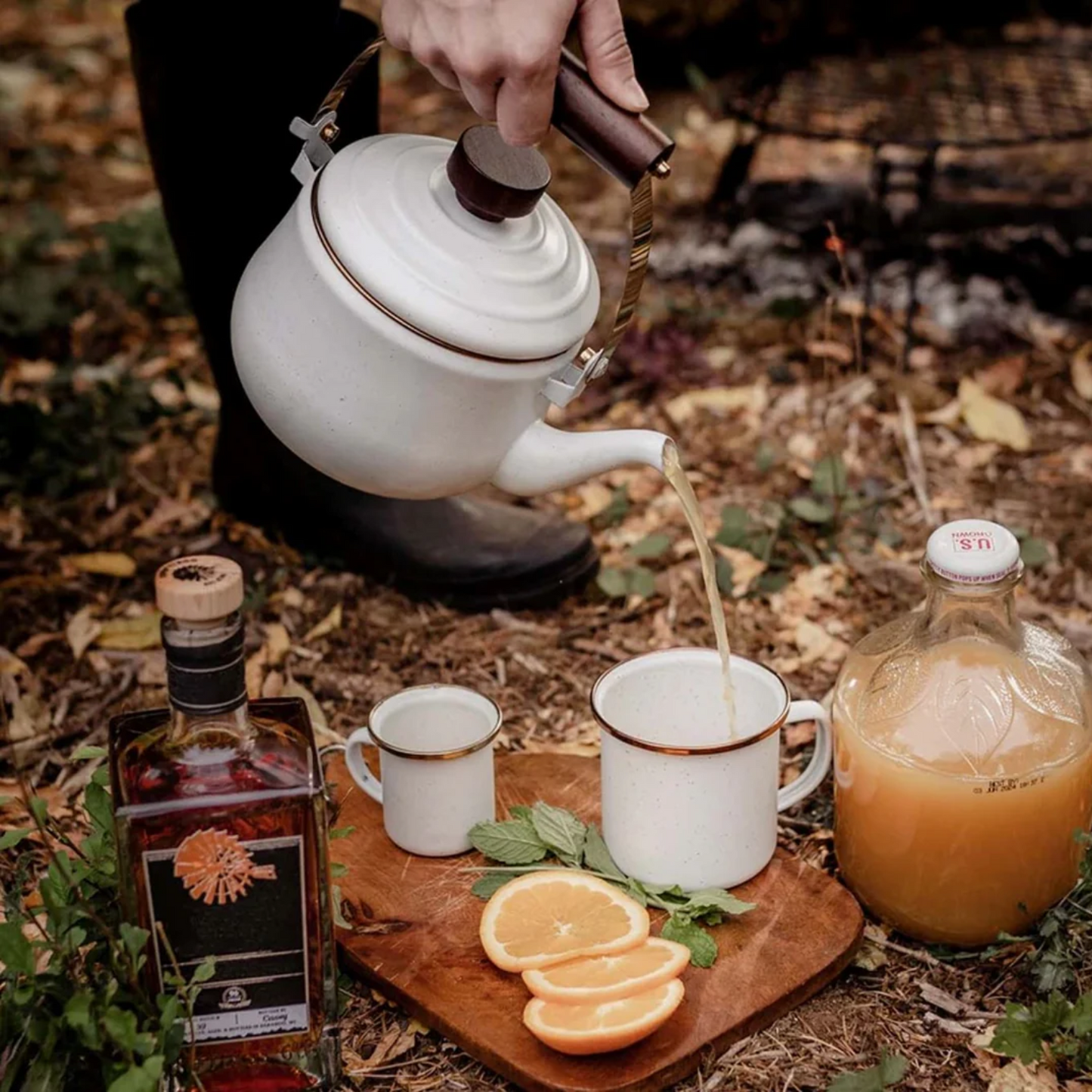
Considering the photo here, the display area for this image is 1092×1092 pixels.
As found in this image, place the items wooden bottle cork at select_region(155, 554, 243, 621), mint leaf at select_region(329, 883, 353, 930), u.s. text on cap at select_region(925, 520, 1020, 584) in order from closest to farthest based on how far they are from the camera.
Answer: wooden bottle cork at select_region(155, 554, 243, 621), u.s. text on cap at select_region(925, 520, 1020, 584), mint leaf at select_region(329, 883, 353, 930)

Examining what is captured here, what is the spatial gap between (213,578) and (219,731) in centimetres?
16

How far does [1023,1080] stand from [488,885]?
0.57 m

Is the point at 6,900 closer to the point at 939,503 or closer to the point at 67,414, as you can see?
the point at 67,414

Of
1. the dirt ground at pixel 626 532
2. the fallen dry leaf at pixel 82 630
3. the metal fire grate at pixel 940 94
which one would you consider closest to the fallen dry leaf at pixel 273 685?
the dirt ground at pixel 626 532

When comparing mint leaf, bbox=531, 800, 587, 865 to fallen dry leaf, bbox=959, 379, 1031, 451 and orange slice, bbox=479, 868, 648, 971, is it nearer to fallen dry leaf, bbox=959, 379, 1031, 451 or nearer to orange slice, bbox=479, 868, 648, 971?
orange slice, bbox=479, 868, 648, 971

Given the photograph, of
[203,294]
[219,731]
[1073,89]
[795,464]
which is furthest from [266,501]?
[1073,89]

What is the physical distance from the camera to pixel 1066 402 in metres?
2.94

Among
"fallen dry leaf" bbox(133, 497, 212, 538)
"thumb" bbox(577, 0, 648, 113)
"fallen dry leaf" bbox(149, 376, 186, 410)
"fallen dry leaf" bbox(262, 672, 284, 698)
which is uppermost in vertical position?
"thumb" bbox(577, 0, 648, 113)

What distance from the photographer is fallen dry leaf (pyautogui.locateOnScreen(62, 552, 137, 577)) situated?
2406 mm

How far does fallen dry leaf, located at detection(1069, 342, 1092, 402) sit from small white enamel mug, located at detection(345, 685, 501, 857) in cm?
174

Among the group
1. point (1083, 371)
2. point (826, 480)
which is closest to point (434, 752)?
point (826, 480)

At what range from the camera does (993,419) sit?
2.84 metres

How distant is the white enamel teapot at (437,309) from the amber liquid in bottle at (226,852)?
0.30 metres

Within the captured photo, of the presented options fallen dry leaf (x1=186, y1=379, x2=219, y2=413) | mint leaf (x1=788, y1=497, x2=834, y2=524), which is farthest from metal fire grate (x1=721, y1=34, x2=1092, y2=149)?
fallen dry leaf (x1=186, y1=379, x2=219, y2=413)
